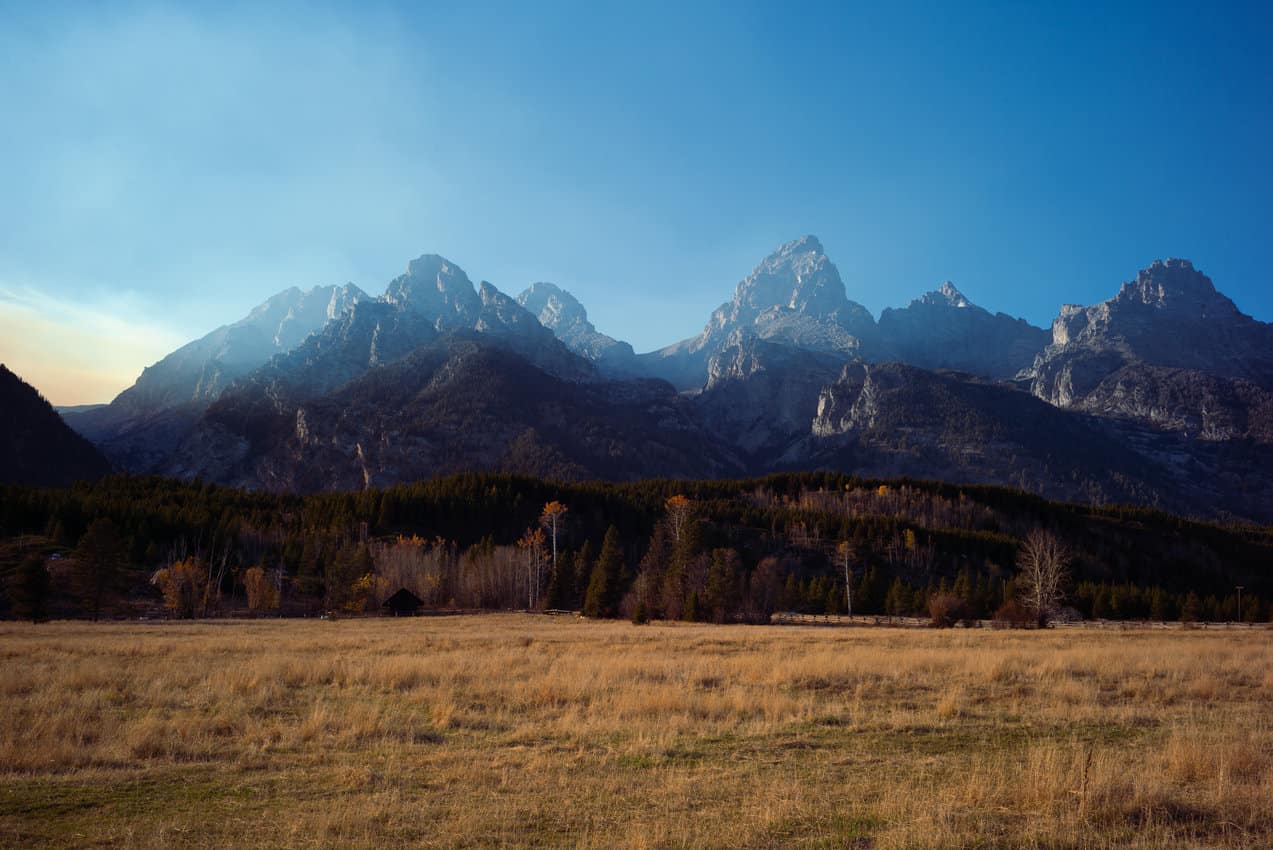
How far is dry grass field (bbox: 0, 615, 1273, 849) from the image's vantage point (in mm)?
7305

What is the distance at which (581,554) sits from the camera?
88.8 metres

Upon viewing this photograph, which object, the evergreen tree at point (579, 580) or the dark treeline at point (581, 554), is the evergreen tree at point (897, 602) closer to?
the dark treeline at point (581, 554)

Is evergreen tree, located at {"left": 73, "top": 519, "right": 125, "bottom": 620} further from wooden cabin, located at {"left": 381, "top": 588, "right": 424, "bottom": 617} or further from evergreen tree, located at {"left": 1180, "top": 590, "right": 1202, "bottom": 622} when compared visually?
evergreen tree, located at {"left": 1180, "top": 590, "right": 1202, "bottom": 622}

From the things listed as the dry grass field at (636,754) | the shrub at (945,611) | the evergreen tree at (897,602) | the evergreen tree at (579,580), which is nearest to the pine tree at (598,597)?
the evergreen tree at (579,580)

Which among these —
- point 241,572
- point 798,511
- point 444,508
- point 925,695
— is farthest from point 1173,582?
point 241,572

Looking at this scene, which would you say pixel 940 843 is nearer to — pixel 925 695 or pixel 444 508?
pixel 925 695

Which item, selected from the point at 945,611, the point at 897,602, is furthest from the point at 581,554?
the point at 945,611

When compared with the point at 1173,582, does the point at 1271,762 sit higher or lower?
higher

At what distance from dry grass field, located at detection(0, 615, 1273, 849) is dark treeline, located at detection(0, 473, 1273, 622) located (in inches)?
1581

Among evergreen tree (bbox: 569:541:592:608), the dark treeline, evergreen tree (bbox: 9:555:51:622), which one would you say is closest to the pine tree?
the dark treeline

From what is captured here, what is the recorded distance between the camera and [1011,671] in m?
20.3

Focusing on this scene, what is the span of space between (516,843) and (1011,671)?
18720 mm

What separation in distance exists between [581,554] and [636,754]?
7916 cm

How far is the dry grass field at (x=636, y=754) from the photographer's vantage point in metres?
7.30
